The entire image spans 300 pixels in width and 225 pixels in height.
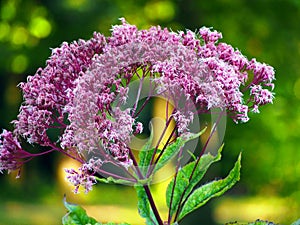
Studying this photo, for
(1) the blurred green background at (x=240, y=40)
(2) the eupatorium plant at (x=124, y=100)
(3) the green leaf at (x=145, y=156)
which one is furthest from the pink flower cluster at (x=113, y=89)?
(1) the blurred green background at (x=240, y=40)

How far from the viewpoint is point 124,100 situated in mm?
1364

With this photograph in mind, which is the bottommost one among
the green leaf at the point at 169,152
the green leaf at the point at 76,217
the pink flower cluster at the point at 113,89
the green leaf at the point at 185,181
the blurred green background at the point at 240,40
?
the green leaf at the point at 76,217

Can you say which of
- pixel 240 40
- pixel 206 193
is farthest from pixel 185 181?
pixel 240 40

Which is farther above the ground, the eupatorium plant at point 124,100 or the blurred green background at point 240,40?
the blurred green background at point 240,40

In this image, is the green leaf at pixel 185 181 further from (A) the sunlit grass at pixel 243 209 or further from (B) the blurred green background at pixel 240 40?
(A) the sunlit grass at pixel 243 209

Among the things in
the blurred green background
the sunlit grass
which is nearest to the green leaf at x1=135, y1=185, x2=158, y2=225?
the blurred green background

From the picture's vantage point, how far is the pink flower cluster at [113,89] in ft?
4.36

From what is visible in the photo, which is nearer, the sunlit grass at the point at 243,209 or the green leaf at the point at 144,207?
the green leaf at the point at 144,207

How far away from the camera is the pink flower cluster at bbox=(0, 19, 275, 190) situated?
1328mm

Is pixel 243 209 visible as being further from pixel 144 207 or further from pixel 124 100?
pixel 124 100

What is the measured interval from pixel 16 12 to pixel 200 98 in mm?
7078

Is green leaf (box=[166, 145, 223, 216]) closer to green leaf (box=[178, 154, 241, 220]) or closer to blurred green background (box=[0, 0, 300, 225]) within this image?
green leaf (box=[178, 154, 241, 220])

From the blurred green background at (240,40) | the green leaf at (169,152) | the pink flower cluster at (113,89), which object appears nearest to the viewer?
the pink flower cluster at (113,89)

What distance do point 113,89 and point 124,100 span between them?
0.22ft
